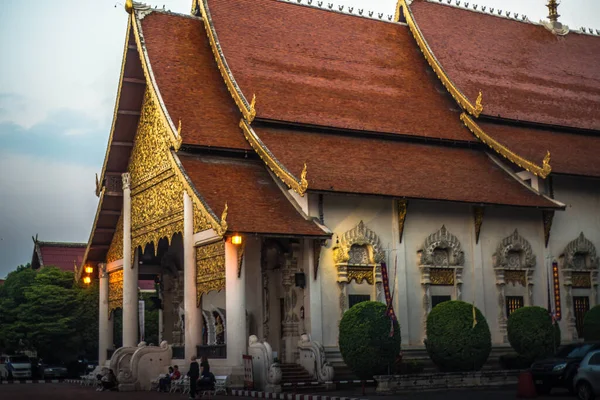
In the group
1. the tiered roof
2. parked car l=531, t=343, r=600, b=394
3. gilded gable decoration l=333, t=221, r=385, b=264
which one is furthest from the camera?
the tiered roof

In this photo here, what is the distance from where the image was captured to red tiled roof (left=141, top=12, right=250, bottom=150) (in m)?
26.9

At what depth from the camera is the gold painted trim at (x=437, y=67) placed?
3010cm

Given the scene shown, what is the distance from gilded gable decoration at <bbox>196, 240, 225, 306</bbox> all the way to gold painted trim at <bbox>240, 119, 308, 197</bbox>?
7.53ft

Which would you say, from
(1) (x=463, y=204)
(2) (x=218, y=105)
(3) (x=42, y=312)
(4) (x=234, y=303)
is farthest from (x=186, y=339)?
(3) (x=42, y=312)

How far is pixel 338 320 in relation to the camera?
25.6 meters

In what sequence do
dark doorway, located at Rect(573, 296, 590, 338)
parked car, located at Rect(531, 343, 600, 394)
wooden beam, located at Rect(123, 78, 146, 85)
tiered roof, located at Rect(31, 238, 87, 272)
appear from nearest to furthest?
parked car, located at Rect(531, 343, 600, 394), dark doorway, located at Rect(573, 296, 590, 338), wooden beam, located at Rect(123, 78, 146, 85), tiered roof, located at Rect(31, 238, 87, 272)

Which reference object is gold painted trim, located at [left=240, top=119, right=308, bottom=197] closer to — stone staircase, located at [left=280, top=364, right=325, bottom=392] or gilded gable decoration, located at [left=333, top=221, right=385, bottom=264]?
gilded gable decoration, located at [left=333, top=221, right=385, bottom=264]

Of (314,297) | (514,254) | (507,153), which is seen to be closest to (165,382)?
(314,297)

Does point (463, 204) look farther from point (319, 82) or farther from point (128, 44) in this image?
point (128, 44)

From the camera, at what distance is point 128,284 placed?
1188 inches

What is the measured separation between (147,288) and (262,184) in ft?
104

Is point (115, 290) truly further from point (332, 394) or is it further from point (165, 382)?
point (332, 394)

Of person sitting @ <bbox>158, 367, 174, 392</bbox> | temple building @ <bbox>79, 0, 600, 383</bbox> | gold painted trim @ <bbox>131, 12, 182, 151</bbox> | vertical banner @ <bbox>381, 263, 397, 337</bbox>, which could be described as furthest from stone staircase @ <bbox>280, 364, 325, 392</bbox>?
gold painted trim @ <bbox>131, 12, 182, 151</bbox>

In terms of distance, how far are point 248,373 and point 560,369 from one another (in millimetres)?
7168
